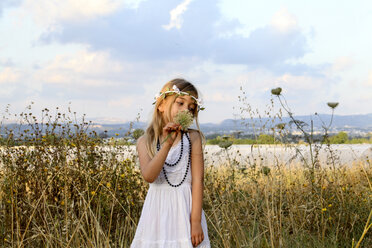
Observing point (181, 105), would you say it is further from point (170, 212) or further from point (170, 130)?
point (170, 212)

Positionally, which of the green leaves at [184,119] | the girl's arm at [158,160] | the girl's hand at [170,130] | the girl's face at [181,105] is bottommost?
the girl's arm at [158,160]

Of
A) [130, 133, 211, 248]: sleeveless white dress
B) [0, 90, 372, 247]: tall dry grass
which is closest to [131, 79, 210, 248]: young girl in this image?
[130, 133, 211, 248]: sleeveless white dress

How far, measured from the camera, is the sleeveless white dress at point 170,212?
2.31 metres

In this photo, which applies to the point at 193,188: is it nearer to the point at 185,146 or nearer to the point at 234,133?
the point at 185,146

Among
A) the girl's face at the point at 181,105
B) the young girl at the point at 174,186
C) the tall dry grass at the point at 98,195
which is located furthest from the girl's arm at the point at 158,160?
the tall dry grass at the point at 98,195

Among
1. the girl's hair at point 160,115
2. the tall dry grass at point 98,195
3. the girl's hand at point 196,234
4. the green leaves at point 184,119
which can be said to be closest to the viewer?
the green leaves at point 184,119

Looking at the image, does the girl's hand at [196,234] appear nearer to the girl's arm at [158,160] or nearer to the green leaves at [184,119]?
the girl's arm at [158,160]

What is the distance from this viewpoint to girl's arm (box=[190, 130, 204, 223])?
228 centimetres

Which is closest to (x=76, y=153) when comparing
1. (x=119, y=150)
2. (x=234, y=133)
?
(x=119, y=150)

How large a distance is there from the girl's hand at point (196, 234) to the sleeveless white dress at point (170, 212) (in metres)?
0.02

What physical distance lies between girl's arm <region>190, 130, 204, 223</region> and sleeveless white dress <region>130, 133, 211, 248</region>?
0.04 meters

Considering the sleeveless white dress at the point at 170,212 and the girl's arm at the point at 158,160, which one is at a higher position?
the girl's arm at the point at 158,160

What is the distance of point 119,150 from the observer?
14.1ft

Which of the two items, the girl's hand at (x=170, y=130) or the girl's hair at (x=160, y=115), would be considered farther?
the girl's hair at (x=160, y=115)
